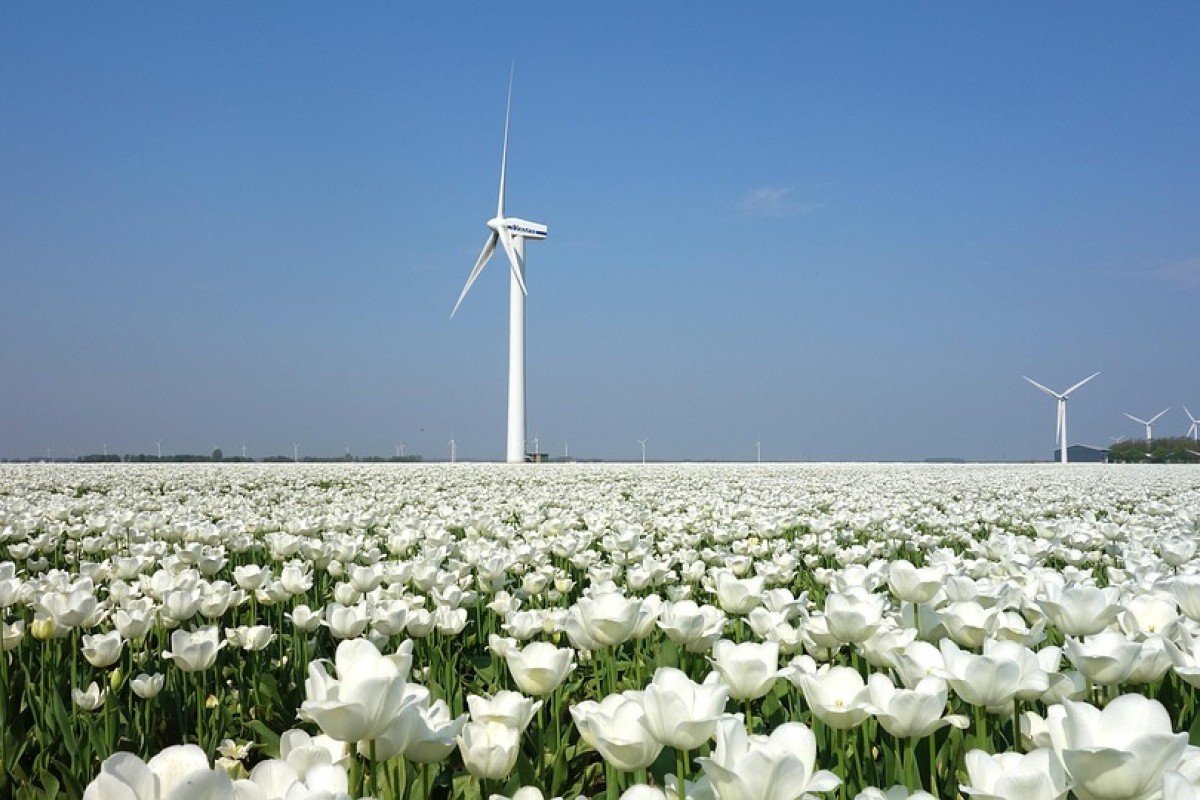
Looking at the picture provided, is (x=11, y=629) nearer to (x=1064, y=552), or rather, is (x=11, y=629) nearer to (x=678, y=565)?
(x=678, y=565)

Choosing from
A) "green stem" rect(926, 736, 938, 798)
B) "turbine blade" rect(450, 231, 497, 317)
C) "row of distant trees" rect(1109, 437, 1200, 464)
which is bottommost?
"green stem" rect(926, 736, 938, 798)

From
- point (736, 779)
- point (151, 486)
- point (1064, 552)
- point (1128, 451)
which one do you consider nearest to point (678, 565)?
point (1064, 552)

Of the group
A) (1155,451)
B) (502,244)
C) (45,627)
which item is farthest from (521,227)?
(1155,451)

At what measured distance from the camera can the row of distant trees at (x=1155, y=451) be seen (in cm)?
7731

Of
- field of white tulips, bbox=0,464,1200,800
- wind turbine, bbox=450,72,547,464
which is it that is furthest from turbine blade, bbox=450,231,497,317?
field of white tulips, bbox=0,464,1200,800

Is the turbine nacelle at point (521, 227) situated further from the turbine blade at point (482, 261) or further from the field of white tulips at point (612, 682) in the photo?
the field of white tulips at point (612, 682)

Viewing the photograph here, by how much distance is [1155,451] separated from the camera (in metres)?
83.6

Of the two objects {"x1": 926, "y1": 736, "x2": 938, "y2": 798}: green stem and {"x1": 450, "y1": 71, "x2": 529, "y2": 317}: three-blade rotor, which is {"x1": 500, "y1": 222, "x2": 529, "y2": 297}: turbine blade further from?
{"x1": 926, "y1": 736, "x2": 938, "y2": 798}: green stem

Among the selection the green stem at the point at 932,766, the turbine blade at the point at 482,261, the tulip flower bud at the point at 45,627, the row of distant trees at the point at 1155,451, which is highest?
the turbine blade at the point at 482,261

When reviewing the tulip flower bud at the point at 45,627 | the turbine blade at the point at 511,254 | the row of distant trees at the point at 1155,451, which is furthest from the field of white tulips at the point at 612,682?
the row of distant trees at the point at 1155,451

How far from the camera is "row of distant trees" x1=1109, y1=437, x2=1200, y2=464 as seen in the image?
254 feet

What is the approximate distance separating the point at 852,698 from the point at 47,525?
28.5ft

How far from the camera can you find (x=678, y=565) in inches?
356

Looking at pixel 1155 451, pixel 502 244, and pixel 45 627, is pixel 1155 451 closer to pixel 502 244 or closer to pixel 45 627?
pixel 502 244
